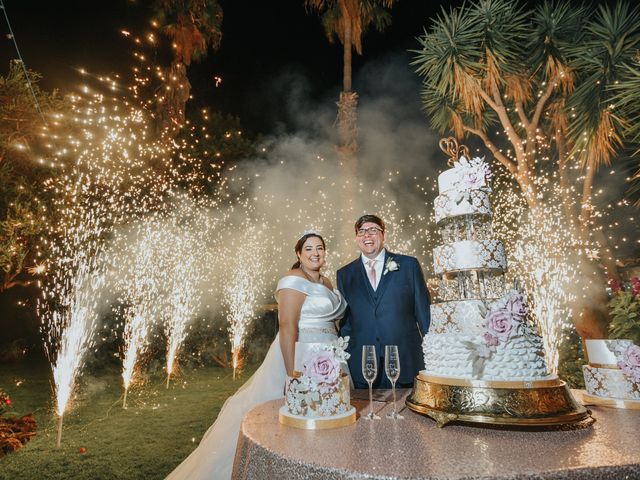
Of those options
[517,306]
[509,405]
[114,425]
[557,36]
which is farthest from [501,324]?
[557,36]

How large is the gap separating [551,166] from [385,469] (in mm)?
12259

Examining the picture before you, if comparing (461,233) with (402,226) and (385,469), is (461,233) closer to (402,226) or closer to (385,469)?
(385,469)

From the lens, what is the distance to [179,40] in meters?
10.7

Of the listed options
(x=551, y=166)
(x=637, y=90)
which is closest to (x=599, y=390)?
(x=637, y=90)

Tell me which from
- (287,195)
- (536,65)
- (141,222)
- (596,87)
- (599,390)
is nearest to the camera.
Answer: (599,390)

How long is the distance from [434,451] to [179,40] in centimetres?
1213

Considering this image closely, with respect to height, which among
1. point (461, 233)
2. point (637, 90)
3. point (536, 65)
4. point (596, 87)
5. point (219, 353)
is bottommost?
point (219, 353)

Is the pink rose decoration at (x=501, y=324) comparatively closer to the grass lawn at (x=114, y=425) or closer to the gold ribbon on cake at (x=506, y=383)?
the gold ribbon on cake at (x=506, y=383)

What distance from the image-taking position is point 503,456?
1395 millimetres

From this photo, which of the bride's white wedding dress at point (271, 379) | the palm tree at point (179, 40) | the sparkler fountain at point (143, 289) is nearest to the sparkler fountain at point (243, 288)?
the sparkler fountain at point (143, 289)

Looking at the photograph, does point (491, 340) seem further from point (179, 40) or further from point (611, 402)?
point (179, 40)

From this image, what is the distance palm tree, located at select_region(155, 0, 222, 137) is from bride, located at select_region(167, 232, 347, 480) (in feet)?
28.3

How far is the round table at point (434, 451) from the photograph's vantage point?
1261 millimetres

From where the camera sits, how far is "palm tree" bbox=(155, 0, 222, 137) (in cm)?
1030
